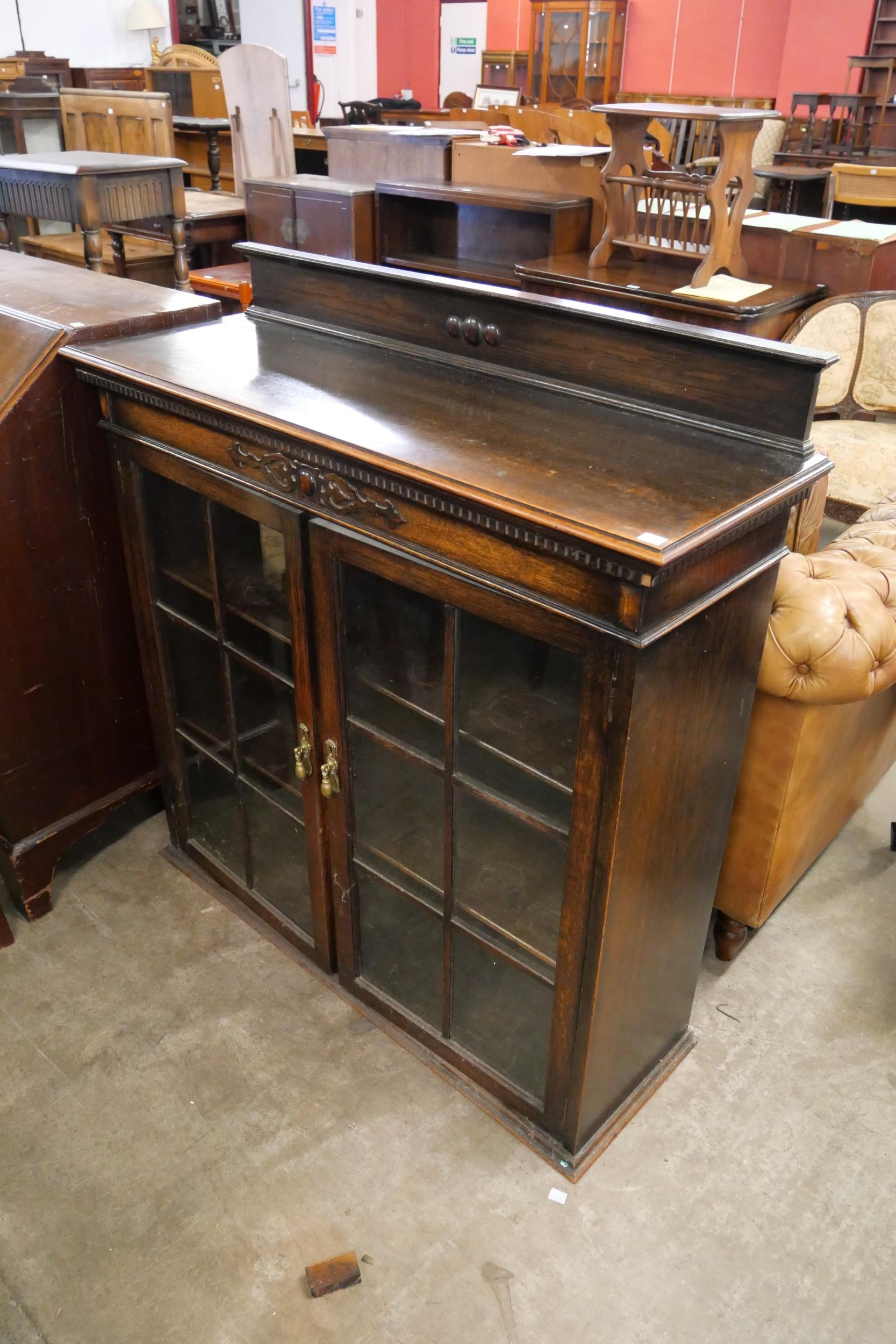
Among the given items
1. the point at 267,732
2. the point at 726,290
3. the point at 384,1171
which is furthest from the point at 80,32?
the point at 384,1171

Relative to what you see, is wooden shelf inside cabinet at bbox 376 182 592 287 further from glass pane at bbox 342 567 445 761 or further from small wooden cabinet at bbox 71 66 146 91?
small wooden cabinet at bbox 71 66 146 91

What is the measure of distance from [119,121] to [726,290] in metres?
3.37

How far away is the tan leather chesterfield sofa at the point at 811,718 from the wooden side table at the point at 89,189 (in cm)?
285

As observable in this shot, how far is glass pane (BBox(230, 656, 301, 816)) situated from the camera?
66.7 inches

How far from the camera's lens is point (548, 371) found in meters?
1.49

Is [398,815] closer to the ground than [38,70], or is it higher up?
closer to the ground

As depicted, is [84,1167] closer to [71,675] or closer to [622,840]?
[71,675]

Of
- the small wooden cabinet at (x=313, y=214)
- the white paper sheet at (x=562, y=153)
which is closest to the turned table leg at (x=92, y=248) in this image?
the small wooden cabinet at (x=313, y=214)

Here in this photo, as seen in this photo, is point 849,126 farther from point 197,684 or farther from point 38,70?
point 197,684

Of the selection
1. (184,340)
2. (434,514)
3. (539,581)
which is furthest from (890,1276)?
(184,340)

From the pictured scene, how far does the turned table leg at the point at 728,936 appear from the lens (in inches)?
76.2

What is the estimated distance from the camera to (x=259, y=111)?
5.22 meters

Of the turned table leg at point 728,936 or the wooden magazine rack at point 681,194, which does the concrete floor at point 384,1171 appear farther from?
the wooden magazine rack at point 681,194

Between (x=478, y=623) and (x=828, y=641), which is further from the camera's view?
(x=828, y=641)
